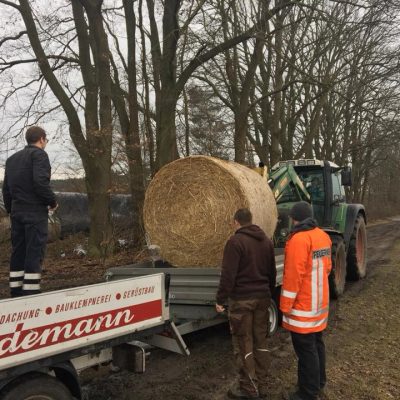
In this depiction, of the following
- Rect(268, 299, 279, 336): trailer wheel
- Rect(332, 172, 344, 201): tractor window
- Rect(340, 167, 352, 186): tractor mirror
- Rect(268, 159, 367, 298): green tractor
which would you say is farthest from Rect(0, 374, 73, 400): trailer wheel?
Rect(340, 167, 352, 186): tractor mirror

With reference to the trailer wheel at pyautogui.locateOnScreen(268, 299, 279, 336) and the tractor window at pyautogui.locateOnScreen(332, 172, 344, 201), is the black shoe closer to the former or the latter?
the trailer wheel at pyautogui.locateOnScreen(268, 299, 279, 336)

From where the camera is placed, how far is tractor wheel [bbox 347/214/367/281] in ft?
33.4

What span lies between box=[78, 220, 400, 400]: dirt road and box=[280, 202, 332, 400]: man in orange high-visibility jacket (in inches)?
17.8

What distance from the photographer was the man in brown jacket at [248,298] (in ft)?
14.6

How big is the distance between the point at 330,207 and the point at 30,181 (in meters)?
6.47

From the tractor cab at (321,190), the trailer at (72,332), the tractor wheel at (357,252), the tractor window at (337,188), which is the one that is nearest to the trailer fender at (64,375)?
the trailer at (72,332)

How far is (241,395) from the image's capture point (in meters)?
4.40

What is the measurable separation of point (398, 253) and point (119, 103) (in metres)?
9.60

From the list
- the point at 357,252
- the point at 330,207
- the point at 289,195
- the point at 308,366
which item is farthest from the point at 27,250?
the point at 357,252

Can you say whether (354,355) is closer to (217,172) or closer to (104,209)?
(217,172)

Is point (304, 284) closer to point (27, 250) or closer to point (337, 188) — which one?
point (27, 250)

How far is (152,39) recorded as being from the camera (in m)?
14.3

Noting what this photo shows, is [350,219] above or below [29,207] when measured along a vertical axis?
below

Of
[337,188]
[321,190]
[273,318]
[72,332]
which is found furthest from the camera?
[337,188]
